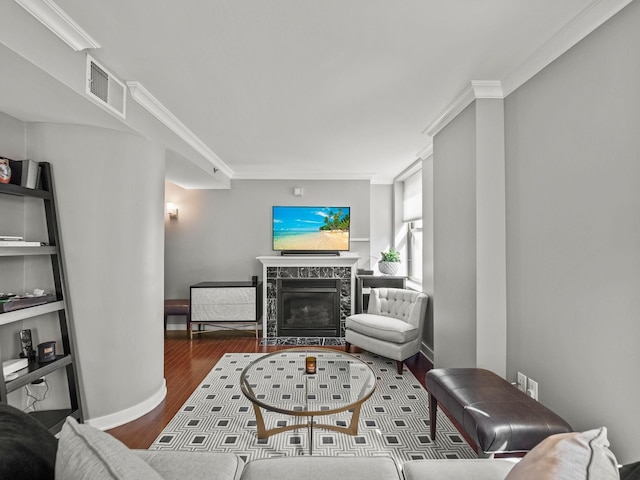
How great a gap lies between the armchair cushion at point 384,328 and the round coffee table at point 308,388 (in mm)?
865

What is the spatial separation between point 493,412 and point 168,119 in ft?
10.7

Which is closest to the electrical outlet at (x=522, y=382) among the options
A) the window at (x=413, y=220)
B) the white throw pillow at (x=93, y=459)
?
the white throw pillow at (x=93, y=459)

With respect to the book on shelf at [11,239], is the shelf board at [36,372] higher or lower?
lower

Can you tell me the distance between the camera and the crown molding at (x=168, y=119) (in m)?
2.54

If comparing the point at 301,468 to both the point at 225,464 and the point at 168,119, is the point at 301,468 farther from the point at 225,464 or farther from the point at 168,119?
the point at 168,119

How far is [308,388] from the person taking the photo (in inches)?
98.3

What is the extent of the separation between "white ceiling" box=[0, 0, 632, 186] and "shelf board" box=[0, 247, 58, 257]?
0.90 m

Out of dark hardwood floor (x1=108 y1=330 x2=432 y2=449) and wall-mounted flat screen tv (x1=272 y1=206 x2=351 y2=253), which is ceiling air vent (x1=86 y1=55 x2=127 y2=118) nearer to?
dark hardwood floor (x1=108 y1=330 x2=432 y2=449)

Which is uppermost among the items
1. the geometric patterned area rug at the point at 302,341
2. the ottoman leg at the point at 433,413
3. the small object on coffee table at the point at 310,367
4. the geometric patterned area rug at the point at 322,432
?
the small object on coffee table at the point at 310,367

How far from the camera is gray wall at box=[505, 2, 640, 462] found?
1.57 meters

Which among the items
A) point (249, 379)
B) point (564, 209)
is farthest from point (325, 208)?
point (564, 209)

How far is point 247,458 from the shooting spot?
2250 mm

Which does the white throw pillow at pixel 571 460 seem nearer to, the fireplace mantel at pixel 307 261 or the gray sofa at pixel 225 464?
the gray sofa at pixel 225 464

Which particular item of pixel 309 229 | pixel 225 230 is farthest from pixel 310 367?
pixel 225 230
